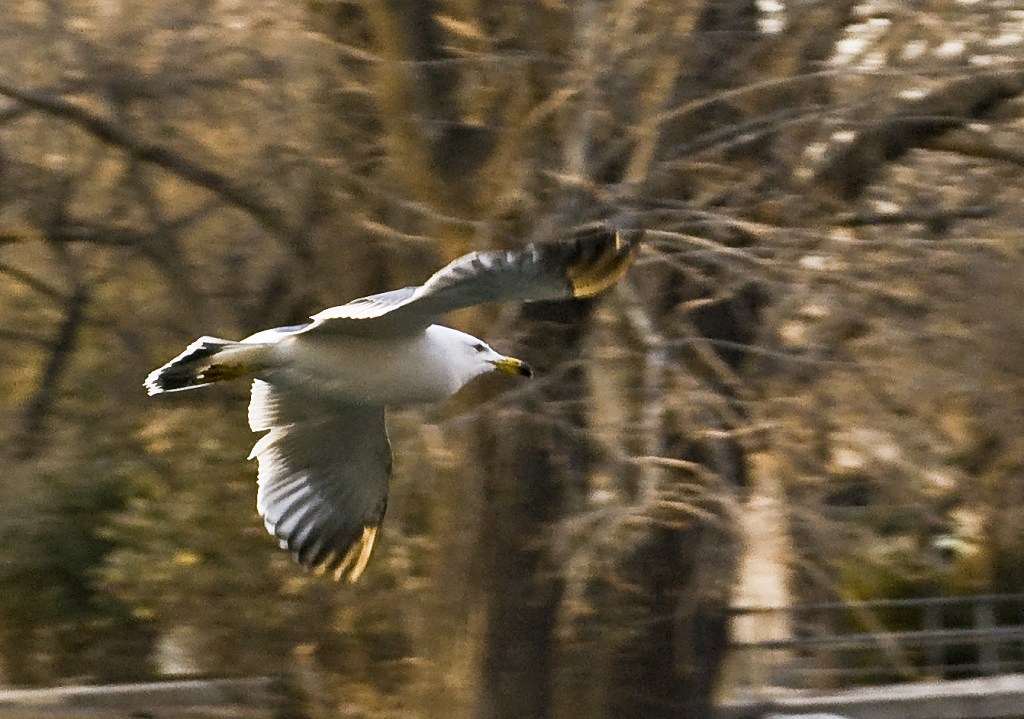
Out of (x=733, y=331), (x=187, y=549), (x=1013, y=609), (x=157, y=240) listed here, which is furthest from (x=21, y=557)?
(x=1013, y=609)

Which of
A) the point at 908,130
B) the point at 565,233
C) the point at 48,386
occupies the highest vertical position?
the point at 565,233

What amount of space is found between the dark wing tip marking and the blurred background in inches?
66.3

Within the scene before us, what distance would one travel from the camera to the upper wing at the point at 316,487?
619cm

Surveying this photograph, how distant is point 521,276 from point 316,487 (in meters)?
2.10

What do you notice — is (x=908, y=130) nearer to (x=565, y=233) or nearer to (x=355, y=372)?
(x=565, y=233)

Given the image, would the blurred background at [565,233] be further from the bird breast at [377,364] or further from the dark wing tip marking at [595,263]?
the dark wing tip marking at [595,263]

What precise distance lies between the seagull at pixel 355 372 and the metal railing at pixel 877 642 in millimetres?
3819

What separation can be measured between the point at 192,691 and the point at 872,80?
5550 millimetres

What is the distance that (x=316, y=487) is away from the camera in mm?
6258

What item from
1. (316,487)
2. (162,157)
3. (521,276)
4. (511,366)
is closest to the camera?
(521,276)

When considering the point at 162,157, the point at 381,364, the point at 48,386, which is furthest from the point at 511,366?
the point at 48,386

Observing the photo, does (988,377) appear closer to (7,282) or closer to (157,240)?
(157,240)

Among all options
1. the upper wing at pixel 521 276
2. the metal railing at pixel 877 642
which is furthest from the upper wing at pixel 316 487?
the metal railing at pixel 877 642

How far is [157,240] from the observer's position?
9156 millimetres
